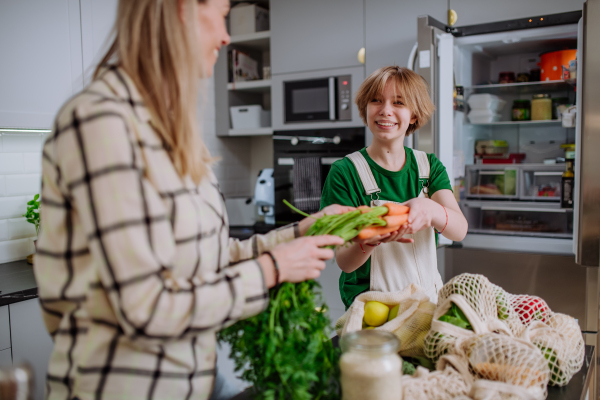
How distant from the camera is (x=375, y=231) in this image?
1.10 m

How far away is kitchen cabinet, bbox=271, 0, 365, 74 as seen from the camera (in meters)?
3.11

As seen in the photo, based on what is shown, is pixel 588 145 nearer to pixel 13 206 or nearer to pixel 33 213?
pixel 33 213

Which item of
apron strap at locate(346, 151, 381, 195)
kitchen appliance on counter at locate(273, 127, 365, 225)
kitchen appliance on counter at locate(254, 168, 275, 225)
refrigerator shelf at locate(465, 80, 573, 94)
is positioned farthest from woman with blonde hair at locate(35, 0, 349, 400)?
kitchen appliance on counter at locate(254, 168, 275, 225)

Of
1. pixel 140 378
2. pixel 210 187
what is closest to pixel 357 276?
pixel 210 187

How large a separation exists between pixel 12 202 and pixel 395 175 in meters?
1.91

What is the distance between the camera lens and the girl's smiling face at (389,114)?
1.57 meters

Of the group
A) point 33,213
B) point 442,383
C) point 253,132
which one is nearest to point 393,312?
point 442,383

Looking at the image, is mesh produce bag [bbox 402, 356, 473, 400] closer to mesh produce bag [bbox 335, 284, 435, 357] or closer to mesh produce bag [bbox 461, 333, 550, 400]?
mesh produce bag [bbox 461, 333, 550, 400]

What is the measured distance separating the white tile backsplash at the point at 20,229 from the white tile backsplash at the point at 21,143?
0.34 metres

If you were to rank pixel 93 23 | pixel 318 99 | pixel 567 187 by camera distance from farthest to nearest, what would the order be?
1. pixel 318 99
2. pixel 567 187
3. pixel 93 23

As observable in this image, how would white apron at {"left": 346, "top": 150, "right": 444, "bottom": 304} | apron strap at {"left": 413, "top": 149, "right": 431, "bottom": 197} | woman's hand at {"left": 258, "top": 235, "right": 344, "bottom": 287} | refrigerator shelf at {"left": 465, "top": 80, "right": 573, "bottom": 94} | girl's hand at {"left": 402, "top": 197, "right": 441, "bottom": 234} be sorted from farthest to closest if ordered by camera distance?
1. refrigerator shelf at {"left": 465, "top": 80, "right": 573, "bottom": 94}
2. apron strap at {"left": 413, "top": 149, "right": 431, "bottom": 197}
3. white apron at {"left": 346, "top": 150, "right": 444, "bottom": 304}
4. girl's hand at {"left": 402, "top": 197, "right": 441, "bottom": 234}
5. woman's hand at {"left": 258, "top": 235, "right": 344, "bottom": 287}

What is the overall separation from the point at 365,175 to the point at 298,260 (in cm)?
78

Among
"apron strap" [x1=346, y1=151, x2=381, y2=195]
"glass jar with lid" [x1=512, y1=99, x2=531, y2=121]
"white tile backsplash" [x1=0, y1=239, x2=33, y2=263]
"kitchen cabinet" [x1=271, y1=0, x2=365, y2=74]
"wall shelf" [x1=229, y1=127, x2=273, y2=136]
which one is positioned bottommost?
"white tile backsplash" [x1=0, y1=239, x2=33, y2=263]

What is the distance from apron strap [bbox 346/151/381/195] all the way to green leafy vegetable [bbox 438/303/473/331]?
0.53m
